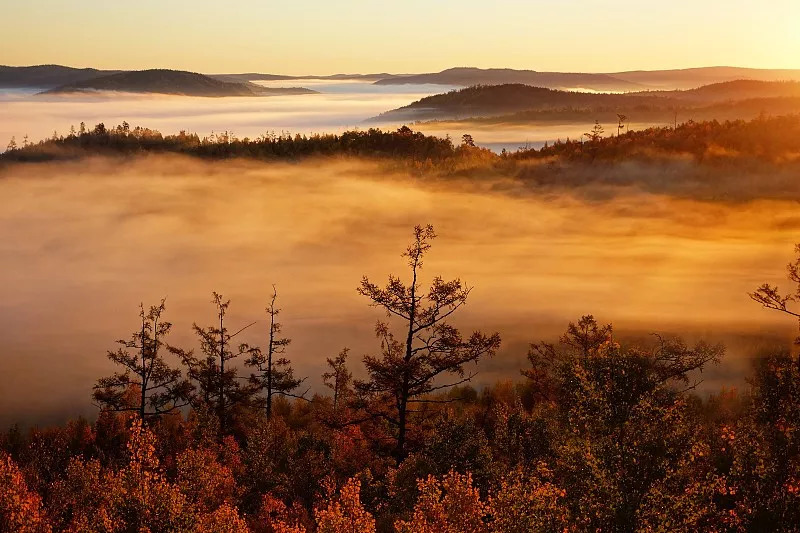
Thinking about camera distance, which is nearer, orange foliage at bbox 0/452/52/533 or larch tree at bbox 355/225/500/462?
larch tree at bbox 355/225/500/462

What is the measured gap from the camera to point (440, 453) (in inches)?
1572

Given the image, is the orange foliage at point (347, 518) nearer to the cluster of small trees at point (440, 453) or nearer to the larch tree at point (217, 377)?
the cluster of small trees at point (440, 453)

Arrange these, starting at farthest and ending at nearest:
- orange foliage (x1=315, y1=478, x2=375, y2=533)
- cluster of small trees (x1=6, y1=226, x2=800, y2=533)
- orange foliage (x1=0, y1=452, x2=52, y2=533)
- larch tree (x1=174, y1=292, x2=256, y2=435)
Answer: larch tree (x1=174, y1=292, x2=256, y2=435) < orange foliage (x1=0, y1=452, x2=52, y2=533) < orange foliage (x1=315, y1=478, x2=375, y2=533) < cluster of small trees (x1=6, y1=226, x2=800, y2=533)

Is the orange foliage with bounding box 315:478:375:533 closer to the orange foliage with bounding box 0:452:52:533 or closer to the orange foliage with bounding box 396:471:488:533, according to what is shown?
the orange foliage with bounding box 396:471:488:533

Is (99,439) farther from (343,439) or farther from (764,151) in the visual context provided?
(764,151)

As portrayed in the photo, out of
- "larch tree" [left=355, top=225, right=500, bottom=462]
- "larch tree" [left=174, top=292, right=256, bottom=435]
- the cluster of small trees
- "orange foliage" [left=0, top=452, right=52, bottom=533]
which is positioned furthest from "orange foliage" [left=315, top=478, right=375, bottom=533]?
"larch tree" [left=174, top=292, right=256, bottom=435]

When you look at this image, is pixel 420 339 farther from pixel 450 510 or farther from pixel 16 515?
pixel 16 515

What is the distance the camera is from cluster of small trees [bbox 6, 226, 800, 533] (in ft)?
73.5

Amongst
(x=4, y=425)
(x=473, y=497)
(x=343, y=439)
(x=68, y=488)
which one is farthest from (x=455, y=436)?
(x=4, y=425)

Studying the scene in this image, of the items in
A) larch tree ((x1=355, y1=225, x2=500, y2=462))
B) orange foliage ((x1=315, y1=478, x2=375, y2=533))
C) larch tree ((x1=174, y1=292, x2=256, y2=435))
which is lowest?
larch tree ((x1=174, y1=292, x2=256, y2=435))

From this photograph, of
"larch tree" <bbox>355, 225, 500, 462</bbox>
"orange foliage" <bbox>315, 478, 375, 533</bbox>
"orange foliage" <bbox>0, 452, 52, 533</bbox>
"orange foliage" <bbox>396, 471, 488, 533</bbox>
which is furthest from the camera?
"orange foliage" <bbox>0, 452, 52, 533</bbox>

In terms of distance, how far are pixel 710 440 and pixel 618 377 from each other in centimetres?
2295

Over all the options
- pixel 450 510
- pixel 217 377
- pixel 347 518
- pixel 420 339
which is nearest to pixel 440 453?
pixel 420 339

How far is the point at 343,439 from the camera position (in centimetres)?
6084
